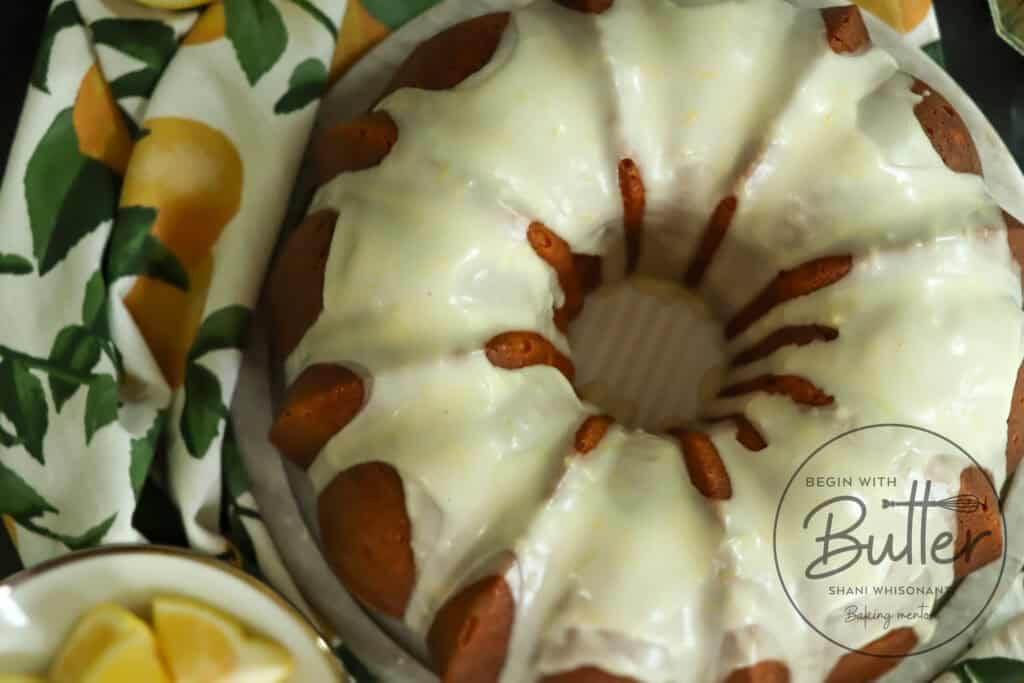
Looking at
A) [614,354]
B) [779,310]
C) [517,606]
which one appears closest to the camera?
[517,606]

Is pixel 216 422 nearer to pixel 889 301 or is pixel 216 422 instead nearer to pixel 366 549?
pixel 366 549

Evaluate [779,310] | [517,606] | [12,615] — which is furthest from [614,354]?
[12,615]

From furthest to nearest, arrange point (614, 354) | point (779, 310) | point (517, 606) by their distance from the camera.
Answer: point (614, 354) < point (779, 310) < point (517, 606)

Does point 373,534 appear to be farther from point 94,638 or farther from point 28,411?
point 28,411

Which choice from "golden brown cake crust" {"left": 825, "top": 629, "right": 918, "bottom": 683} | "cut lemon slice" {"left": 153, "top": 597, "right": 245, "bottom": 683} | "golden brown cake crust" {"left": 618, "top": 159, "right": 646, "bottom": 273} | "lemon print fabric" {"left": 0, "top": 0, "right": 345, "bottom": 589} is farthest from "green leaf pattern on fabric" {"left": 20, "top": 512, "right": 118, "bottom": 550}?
"golden brown cake crust" {"left": 825, "top": 629, "right": 918, "bottom": 683}

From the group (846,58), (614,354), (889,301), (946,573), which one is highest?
(846,58)

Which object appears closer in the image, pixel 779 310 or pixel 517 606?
pixel 517 606

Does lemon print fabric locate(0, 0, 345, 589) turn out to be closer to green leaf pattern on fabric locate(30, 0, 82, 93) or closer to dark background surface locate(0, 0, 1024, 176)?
green leaf pattern on fabric locate(30, 0, 82, 93)

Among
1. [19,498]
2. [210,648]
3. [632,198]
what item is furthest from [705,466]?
[19,498]
